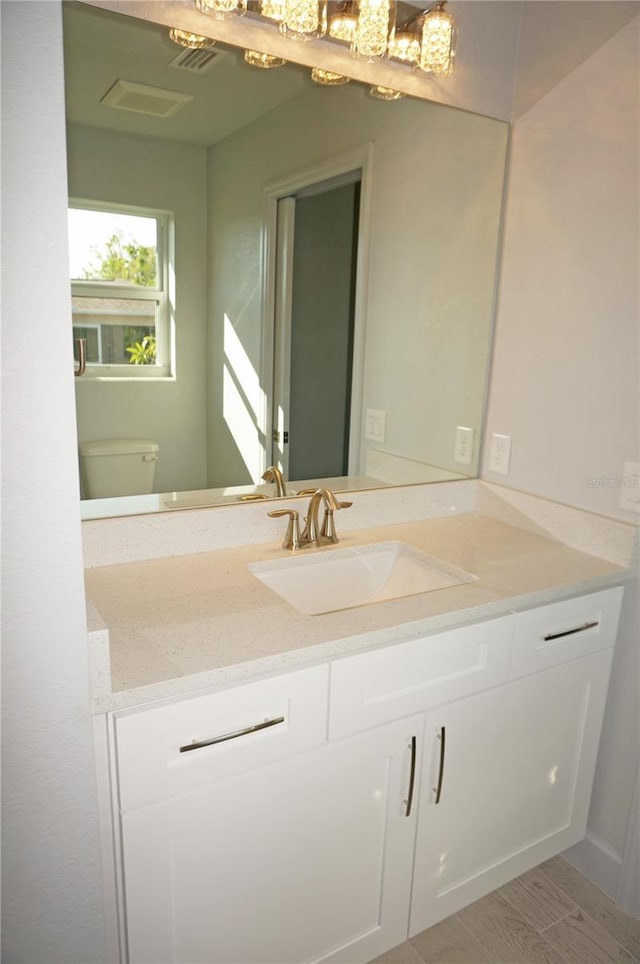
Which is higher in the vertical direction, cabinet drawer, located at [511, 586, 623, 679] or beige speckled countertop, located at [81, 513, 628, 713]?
beige speckled countertop, located at [81, 513, 628, 713]

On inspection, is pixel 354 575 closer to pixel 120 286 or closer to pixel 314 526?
pixel 314 526

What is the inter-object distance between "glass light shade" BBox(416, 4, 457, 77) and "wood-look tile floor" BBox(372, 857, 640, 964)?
7.22ft

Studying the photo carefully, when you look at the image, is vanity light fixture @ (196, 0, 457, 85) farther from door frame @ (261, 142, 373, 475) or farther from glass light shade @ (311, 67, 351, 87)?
door frame @ (261, 142, 373, 475)

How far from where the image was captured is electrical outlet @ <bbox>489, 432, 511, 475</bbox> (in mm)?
1997

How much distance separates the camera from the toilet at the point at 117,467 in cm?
147

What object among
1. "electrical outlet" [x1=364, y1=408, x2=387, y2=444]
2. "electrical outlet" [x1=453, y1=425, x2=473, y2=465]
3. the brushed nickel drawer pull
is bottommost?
the brushed nickel drawer pull

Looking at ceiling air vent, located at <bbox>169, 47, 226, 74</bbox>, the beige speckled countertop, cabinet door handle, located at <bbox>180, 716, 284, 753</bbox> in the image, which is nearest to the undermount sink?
the beige speckled countertop

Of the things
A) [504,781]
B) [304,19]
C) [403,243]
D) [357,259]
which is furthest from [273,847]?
[304,19]

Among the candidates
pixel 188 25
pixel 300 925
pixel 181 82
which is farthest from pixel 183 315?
pixel 300 925

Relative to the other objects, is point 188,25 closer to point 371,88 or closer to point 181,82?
point 181,82

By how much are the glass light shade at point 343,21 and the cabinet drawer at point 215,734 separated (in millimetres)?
1454

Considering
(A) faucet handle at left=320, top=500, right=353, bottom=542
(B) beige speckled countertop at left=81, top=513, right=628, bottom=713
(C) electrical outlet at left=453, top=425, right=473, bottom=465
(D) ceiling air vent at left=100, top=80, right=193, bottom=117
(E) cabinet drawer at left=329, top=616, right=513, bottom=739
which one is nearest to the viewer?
(B) beige speckled countertop at left=81, top=513, right=628, bottom=713

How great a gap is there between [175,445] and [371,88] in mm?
1031

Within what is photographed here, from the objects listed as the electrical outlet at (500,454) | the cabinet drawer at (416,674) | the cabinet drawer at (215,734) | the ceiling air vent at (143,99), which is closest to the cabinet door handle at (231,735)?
the cabinet drawer at (215,734)
